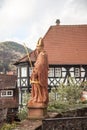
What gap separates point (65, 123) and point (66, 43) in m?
40.0

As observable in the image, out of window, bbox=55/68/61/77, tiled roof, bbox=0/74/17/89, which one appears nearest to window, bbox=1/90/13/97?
tiled roof, bbox=0/74/17/89

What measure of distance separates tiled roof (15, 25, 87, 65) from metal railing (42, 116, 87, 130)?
37364 millimetres

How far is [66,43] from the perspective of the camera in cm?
5162

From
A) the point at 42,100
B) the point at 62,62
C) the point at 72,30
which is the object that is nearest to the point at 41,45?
the point at 42,100

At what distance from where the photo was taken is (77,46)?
51562 millimetres

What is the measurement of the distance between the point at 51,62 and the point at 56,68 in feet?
2.70

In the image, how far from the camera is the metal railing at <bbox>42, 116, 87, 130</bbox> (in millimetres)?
11539

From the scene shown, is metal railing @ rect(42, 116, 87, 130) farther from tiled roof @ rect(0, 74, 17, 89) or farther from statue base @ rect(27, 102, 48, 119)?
tiled roof @ rect(0, 74, 17, 89)

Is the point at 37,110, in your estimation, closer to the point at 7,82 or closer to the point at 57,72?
the point at 57,72

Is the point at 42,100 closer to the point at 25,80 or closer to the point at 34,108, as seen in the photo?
the point at 34,108

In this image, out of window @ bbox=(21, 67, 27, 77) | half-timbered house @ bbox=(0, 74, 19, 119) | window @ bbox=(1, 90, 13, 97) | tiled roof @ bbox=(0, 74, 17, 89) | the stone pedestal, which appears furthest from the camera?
tiled roof @ bbox=(0, 74, 17, 89)

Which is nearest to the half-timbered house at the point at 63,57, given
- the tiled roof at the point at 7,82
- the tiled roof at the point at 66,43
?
the tiled roof at the point at 66,43

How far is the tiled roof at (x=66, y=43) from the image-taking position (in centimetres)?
5003

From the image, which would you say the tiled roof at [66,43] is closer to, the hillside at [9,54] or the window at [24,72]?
the window at [24,72]
